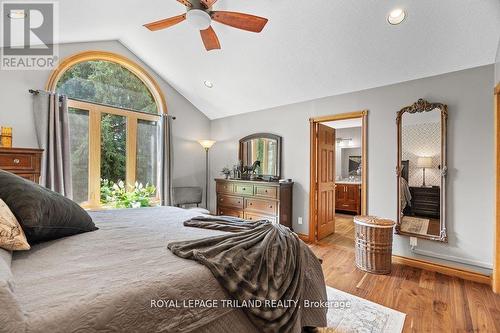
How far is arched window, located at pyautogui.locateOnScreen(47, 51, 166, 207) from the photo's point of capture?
362 centimetres

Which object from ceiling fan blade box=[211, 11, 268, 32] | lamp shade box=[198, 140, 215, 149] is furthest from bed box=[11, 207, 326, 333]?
lamp shade box=[198, 140, 215, 149]

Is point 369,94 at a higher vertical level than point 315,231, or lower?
higher

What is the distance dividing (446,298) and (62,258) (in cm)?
304

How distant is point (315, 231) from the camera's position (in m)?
3.88

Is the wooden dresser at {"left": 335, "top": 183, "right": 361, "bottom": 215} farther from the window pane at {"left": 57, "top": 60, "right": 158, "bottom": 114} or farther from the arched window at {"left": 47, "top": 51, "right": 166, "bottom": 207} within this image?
the window pane at {"left": 57, "top": 60, "right": 158, "bottom": 114}

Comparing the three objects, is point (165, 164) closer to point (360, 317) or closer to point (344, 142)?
point (360, 317)

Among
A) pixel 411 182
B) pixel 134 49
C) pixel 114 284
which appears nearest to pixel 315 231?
pixel 411 182

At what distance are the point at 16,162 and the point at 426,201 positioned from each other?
4642mm

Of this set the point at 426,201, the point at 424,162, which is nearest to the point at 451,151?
the point at 424,162

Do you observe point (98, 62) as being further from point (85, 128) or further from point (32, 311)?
point (32, 311)

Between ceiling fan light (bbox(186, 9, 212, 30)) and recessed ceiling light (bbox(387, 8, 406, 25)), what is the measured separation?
180 centimetres

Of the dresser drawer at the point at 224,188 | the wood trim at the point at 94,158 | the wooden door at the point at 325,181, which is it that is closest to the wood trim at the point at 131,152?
the wood trim at the point at 94,158

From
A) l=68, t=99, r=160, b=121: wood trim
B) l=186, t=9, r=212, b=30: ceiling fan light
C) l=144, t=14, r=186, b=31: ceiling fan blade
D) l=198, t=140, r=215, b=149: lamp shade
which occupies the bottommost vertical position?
l=198, t=140, r=215, b=149: lamp shade

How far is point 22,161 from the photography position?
2.51 meters
